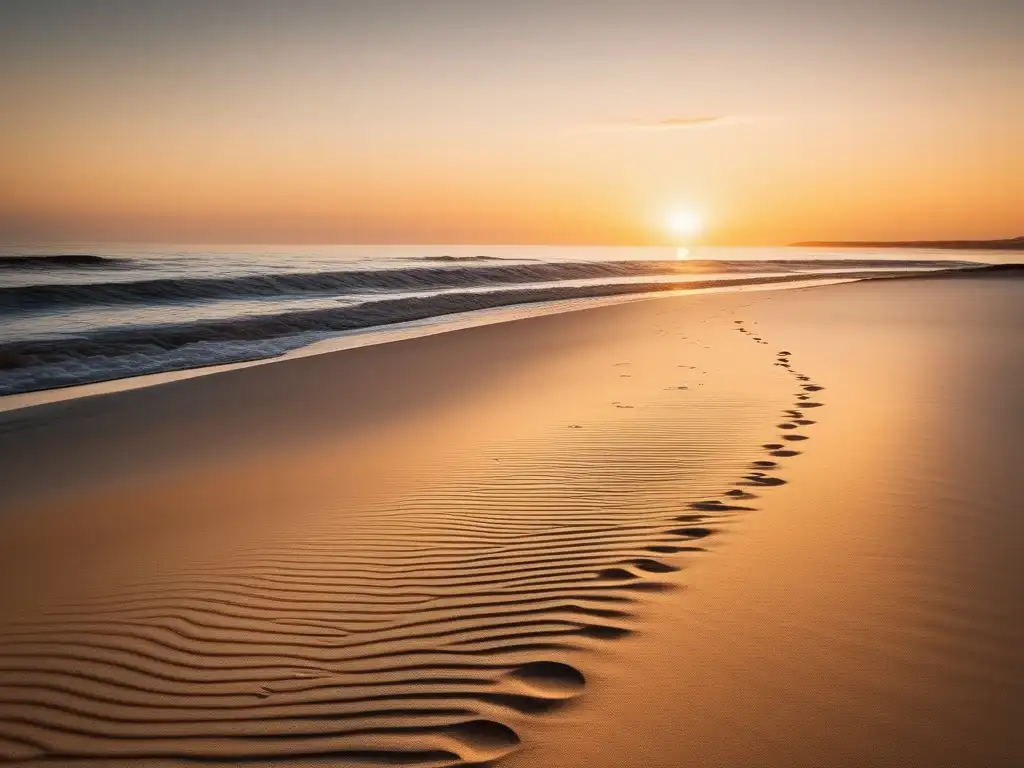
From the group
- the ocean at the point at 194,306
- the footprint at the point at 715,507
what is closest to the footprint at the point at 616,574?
the footprint at the point at 715,507

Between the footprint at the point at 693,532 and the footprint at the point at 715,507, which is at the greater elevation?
the footprint at the point at 715,507

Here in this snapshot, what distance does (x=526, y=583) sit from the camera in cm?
370

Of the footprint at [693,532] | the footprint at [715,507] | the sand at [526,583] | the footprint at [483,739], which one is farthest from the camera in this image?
the footprint at [715,507]

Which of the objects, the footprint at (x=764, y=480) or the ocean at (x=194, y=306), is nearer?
the footprint at (x=764, y=480)

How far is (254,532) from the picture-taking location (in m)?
4.57

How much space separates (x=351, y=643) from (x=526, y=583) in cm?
91

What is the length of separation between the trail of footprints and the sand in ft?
0.05

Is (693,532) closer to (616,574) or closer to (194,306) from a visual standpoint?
(616,574)

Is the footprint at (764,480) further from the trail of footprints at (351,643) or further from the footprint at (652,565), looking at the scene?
the footprint at (652,565)

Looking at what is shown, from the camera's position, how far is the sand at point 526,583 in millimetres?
2553

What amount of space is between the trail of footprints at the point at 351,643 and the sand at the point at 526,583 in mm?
15

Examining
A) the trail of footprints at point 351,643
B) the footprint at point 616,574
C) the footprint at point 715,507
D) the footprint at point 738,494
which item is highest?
the footprint at point 738,494

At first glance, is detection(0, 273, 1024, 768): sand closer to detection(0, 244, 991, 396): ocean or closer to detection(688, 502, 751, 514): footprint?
detection(688, 502, 751, 514): footprint

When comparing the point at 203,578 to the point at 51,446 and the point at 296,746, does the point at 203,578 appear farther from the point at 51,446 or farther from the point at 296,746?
the point at 51,446
